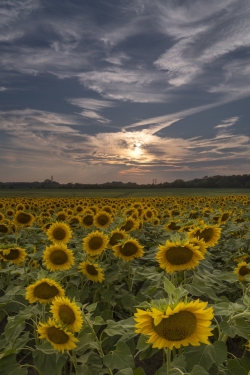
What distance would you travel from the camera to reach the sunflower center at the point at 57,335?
290 centimetres

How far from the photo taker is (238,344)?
548 cm

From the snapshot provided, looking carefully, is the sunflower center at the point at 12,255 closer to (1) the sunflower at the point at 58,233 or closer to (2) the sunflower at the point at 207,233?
(1) the sunflower at the point at 58,233

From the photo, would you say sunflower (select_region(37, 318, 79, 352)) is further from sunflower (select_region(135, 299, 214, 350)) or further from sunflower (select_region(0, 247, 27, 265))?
sunflower (select_region(0, 247, 27, 265))

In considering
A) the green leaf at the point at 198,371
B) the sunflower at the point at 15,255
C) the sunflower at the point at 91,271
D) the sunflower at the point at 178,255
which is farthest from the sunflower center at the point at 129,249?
the green leaf at the point at 198,371

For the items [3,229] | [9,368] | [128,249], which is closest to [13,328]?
[9,368]

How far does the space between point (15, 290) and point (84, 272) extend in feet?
3.45

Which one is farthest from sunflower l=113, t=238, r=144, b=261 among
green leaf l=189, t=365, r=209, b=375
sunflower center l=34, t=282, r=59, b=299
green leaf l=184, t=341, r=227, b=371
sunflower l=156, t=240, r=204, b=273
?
green leaf l=189, t=365, r=209, b=375

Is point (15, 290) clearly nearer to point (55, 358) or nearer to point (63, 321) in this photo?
point (55, 358)

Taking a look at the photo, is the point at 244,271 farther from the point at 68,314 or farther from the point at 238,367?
the point at 68,314

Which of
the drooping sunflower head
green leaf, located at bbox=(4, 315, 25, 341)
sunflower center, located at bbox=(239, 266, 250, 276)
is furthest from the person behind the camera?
the drooping sunflower head

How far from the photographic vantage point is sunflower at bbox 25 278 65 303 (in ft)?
11.7

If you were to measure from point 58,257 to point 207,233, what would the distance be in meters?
2.21

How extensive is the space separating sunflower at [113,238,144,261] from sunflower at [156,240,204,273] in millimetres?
1252

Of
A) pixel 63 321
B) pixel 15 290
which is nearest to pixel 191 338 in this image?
pixel 63 321
